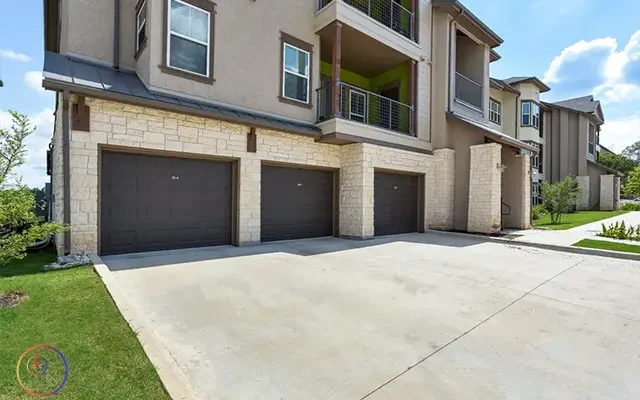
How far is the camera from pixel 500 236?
12180mm

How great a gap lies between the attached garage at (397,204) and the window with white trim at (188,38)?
695 cm

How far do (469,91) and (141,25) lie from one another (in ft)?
46.9

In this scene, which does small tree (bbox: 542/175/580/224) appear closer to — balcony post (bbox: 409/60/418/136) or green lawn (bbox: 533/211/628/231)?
green lawn (bbox: 533/211/628/231)

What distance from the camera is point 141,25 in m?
8.87

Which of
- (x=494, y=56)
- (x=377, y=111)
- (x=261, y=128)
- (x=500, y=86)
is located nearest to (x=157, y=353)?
(x=261, y=128)

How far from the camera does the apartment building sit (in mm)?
7516

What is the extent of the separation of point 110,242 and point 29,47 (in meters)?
6.99

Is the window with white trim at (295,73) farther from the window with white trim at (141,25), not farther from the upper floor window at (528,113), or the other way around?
the upper floor window at (528,113)

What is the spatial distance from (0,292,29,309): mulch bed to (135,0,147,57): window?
21.5ft

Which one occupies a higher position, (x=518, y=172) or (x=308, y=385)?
(x=518, y=172)

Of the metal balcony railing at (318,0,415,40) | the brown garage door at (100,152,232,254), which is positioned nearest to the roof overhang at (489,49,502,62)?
the metal balcony railing at (318,0,415,40)

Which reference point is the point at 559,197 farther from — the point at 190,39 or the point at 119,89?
the point at 119,89

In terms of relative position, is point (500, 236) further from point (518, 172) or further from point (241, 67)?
point (241, 67)

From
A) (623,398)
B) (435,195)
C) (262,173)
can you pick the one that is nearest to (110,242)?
(262,173)
